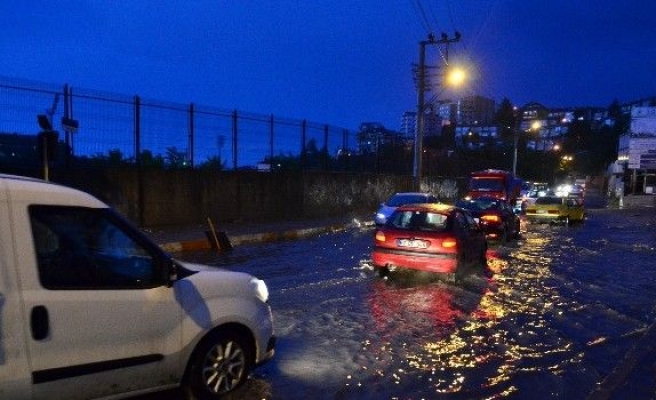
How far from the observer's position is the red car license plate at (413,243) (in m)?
11.2

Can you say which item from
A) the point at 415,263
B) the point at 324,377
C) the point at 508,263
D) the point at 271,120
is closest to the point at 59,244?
the point at 324,377

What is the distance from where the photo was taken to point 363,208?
30.9 meters

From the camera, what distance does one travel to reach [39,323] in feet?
12.8

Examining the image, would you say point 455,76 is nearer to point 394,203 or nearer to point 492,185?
point 492,185

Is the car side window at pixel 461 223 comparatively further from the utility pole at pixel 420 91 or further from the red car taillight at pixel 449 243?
the utility pole at pixel 420 91

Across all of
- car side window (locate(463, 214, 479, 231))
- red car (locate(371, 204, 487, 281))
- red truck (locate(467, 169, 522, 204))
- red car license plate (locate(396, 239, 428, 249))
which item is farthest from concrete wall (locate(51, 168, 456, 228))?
car side window (locate(463, 214, 479, 231))

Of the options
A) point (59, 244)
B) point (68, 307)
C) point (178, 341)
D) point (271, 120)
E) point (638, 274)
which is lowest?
point (638, 274)

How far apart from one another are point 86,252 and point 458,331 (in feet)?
16.7

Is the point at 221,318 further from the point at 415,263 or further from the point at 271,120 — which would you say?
the point at 271,120

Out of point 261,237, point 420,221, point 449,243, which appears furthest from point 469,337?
point 261,237

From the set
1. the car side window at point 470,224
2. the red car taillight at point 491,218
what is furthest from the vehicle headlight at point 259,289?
the red car taillight at point 491,218

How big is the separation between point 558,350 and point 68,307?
5.49m

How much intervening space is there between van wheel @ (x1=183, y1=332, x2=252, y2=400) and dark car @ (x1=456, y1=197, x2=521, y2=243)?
1420 centimetres

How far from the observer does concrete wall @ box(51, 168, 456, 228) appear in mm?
17938
